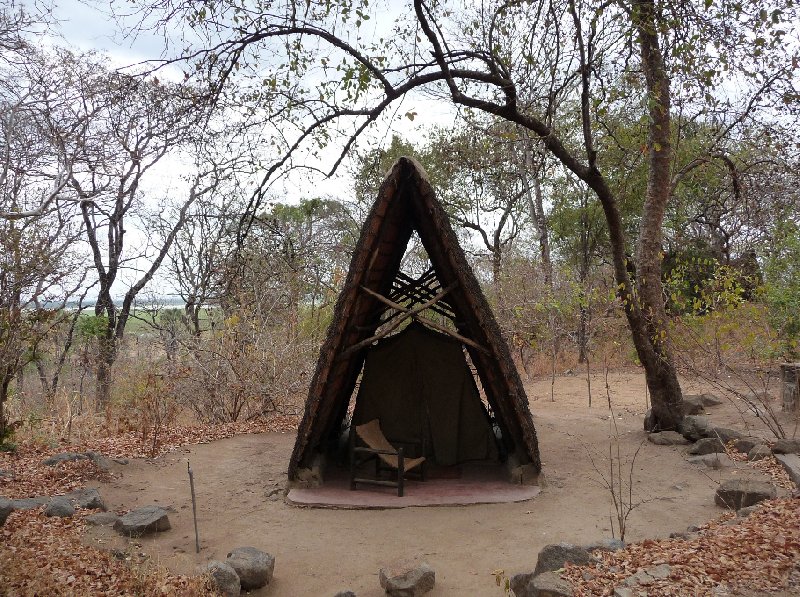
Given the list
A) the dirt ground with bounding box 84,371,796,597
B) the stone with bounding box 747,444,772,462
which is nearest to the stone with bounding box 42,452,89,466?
the dirt ground with bounding box 84,371,796,597

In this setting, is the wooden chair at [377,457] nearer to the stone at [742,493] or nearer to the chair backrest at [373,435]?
the chair backrest at [373,435]

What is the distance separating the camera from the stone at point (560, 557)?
3830 mm

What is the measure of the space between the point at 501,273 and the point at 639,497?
10714 mm

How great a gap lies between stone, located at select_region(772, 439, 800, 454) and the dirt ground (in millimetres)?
443

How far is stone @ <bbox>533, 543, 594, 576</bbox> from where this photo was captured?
383cm

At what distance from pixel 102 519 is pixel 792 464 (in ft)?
21.9

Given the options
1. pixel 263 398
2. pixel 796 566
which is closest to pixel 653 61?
pixel 796 566

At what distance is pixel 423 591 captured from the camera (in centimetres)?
425

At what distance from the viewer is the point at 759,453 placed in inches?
283

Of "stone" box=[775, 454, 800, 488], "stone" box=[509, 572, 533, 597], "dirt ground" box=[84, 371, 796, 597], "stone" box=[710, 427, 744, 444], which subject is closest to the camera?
"stone" box=[509, 572, 533, 597]

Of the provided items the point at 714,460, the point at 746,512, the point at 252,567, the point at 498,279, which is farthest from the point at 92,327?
the point at 746,512

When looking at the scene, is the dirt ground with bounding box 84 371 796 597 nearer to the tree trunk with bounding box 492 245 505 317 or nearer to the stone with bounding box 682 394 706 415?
the stone with bounding box 682 394 706 415

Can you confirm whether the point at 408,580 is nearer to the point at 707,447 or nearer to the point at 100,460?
the point at 100,460

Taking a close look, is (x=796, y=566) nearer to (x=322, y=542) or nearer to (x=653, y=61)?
(x=322, y=542)
